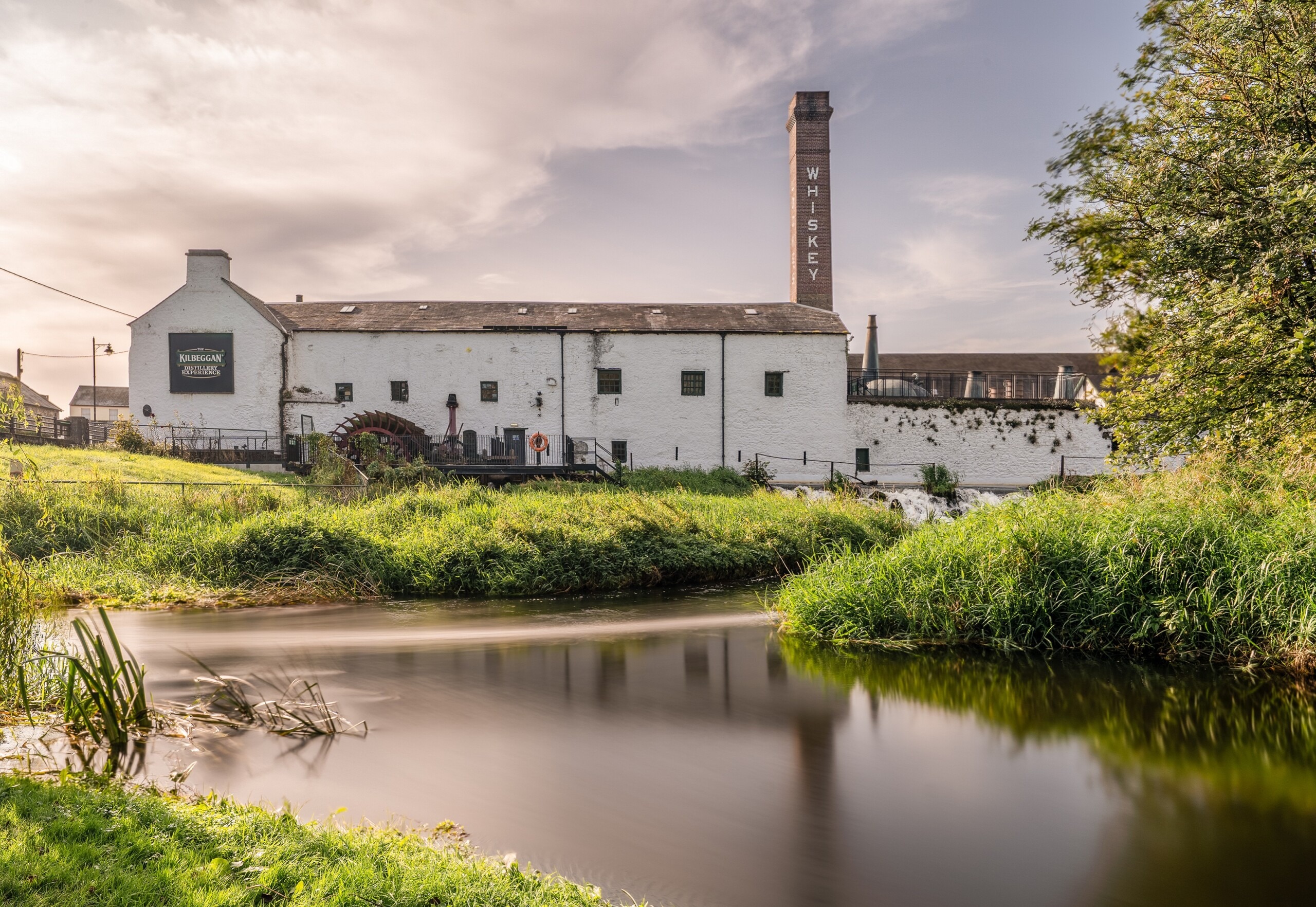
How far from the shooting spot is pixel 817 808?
14.3ft

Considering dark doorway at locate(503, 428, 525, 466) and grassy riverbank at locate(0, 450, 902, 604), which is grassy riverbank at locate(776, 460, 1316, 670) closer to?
grassy riverbank at locate(0, 450, 902, 604)

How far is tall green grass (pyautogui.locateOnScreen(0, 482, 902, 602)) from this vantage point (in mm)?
9758

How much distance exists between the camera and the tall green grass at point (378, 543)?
9.76 m

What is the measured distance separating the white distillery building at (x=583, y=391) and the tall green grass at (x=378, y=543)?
1144 centimetres

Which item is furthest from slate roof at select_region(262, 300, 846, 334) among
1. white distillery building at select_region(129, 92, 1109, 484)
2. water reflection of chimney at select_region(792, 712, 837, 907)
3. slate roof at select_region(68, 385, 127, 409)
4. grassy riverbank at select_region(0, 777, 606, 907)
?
slate roof at select_region(68, 385, 127, 409)

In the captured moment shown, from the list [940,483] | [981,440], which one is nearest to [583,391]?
[940,483]

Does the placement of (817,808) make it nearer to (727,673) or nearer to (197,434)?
(727,673)

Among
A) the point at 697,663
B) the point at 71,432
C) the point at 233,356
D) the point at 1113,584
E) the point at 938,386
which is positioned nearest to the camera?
the point at 697,663

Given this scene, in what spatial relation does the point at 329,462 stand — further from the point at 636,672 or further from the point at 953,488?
the point at 953,488

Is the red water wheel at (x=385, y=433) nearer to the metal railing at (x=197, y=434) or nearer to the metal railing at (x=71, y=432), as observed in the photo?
the metal railing at (x=197, y=434)

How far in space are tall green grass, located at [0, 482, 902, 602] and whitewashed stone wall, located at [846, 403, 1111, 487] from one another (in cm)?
1303

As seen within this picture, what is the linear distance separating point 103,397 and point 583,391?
60869 millimetres

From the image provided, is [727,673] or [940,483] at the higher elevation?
[940,483]

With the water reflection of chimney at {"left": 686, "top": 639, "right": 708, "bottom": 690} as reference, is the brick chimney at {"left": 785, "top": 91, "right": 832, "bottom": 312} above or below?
above
